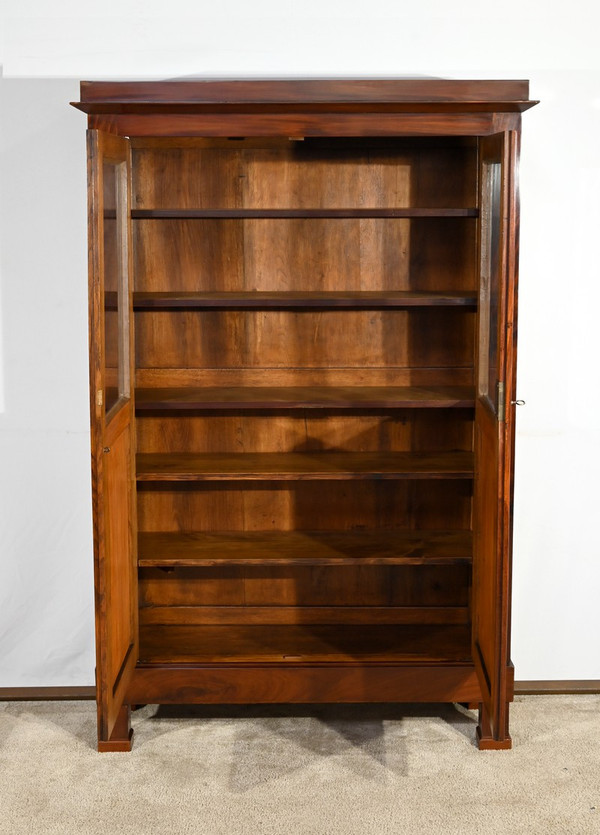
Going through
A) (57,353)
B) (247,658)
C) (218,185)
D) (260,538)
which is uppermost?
(218,185)

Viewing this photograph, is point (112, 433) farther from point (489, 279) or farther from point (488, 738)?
point (488, 738)

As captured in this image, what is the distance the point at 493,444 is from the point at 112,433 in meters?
1.08

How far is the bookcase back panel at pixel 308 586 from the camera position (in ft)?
11.8

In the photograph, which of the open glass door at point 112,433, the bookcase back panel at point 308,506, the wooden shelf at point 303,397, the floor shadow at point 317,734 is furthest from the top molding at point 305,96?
the floor shadow at point 317,734

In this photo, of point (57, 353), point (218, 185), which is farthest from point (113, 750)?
point (218, 185)

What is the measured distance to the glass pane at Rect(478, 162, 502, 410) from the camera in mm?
2926

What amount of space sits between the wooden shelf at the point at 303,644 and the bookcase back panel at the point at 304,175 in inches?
54.6

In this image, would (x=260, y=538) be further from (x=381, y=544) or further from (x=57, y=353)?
(x=57, y=353)

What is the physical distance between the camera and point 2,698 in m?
3.57

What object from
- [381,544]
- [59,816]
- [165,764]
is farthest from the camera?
[381,544]

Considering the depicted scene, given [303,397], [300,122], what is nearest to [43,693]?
[303,397]

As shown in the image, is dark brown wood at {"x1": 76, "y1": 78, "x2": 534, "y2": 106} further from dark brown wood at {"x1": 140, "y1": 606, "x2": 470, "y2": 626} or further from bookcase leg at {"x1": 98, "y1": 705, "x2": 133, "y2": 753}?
bookcase leg at {"x1": 98, "y1": 705, "x2": 133, "y2": 753}

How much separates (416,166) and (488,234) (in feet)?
1.48

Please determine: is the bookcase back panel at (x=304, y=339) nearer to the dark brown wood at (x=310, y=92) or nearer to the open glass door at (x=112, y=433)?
the open glass door at (x=112, y=433)
